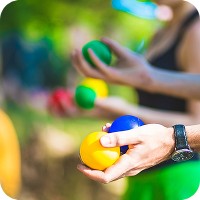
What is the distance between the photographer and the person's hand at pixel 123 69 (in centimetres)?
181

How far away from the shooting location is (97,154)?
4.58 ft

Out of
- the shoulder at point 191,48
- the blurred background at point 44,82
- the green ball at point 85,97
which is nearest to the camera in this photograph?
the shoulder at point 191,48

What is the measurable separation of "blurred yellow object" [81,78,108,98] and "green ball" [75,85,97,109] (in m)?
0.02

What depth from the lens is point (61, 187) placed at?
237cm

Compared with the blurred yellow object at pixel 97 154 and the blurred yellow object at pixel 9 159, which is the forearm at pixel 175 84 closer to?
the blurred yellow object at pixel 97 154

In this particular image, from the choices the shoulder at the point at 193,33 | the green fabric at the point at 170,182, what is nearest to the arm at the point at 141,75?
the shoulder at the point at 193,33

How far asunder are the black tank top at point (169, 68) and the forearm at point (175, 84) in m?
0.03

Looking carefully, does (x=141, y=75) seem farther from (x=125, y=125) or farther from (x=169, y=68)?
(x=125, y=125)

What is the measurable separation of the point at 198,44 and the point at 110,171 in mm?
645

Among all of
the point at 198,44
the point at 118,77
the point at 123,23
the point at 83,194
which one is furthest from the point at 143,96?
the point at 83,194

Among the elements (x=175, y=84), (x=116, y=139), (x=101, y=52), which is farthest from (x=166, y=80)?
(x=116, y=139)

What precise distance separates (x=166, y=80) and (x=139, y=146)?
0.51m

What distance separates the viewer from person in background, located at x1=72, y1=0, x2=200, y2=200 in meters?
1.74

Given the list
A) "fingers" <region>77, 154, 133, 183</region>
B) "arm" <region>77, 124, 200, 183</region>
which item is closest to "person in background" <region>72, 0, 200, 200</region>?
"arm" <region>77, 124, 200, 183</region>
